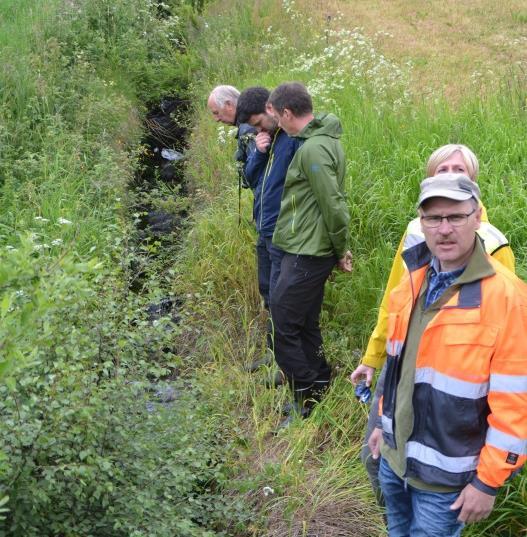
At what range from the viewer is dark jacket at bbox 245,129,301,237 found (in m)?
4.49

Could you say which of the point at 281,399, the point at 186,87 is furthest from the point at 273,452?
the point at 186,87

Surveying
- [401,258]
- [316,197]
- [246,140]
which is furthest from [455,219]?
[246,140]

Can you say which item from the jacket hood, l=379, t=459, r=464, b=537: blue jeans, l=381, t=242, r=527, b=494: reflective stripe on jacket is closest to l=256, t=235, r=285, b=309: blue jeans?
the jacket hood

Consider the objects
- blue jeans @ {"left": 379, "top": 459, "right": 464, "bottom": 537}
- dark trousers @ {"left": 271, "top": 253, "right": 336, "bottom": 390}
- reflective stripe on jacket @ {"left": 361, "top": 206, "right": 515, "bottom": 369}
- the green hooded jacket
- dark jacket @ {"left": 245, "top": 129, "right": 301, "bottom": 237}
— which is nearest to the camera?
blue jeans @ {"left": 379, "top": 459, "right": 464, "bottom": 537}

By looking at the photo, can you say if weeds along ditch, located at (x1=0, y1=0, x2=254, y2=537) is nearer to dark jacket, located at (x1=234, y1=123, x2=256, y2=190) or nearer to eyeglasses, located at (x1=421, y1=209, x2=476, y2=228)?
dark jacket, located at (x1=234, y1=123, x2=256, y2=190)

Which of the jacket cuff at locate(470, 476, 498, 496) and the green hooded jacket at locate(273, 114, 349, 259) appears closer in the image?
the jacket cuff at locate(470, 476, 498, 496)

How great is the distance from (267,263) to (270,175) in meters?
0.78

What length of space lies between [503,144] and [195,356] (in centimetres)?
280

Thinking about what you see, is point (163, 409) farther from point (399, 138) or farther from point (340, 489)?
point (399, 138)

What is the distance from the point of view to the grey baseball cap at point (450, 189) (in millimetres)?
2285

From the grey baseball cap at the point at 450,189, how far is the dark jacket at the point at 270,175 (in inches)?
81.1

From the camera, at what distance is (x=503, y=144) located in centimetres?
512

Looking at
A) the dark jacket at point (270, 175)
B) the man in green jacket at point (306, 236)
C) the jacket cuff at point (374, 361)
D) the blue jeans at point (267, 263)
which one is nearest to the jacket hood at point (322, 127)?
the man in green jacket at point (306, 236)

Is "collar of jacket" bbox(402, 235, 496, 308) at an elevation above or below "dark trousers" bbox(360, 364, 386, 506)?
above
